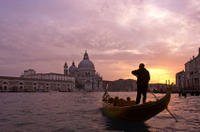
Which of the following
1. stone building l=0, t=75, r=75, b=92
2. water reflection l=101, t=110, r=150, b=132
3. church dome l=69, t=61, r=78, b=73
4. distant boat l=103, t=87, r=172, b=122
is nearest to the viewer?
distant boat l=103, t=87, r=172, b=122

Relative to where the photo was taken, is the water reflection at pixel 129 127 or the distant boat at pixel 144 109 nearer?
the distant boat at pixel 144 109

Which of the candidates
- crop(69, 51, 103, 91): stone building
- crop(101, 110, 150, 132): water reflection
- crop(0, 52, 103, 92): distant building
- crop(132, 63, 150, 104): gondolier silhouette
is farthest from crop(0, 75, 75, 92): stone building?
crop(132, 63, 150, 104): gondolier silhouette

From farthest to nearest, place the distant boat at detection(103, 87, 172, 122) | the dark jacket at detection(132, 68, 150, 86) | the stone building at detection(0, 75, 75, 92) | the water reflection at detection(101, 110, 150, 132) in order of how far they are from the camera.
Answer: the stone building at detection(0, 75, 75, 92)
the dark jacket at detection(132, 68, 150, 86)
the water reflection at detection(101, 110, 150, 132)
the distant boat at detection(103, 87, 172, 122)

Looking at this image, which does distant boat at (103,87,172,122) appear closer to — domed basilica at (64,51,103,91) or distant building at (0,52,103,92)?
distant building at (0,52,103,92)

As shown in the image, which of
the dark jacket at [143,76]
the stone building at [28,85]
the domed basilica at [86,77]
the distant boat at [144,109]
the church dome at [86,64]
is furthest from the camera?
the church dome at [86,64]

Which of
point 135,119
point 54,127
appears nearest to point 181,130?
point 135,119

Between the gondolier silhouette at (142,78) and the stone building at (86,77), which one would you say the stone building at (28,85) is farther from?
the gondolier silhouette at (142,78)

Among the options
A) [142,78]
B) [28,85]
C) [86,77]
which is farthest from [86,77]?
[142,78]

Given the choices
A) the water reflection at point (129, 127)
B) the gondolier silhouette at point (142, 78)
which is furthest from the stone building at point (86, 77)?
the gondolier silhouette at point (142, 78)

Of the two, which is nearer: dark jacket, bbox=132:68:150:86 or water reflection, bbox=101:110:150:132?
water reflection, bbox=101:110:150:132

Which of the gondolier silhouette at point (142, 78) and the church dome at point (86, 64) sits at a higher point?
the church dome at point (86, 64)

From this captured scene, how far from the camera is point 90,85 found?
15462 cm

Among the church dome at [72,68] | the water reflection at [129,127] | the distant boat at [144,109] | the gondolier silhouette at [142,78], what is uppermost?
the church dome at [72,68]

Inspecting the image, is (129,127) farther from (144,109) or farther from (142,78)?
(142,78)
